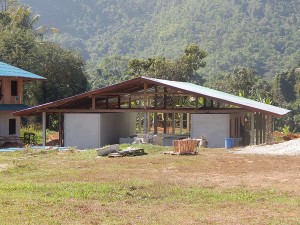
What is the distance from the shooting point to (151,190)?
56.0 ft

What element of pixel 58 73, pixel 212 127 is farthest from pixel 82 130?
pixel 58 73


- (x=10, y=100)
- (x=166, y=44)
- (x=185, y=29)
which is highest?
(x=185, y=29)

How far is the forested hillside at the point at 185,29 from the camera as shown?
135 m

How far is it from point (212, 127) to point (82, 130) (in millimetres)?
7826

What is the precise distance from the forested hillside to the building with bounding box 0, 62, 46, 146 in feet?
280

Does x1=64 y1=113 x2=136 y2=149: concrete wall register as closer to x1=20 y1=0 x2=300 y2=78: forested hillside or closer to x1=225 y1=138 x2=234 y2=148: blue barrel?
x1=225 y1=138 x2=234 y2=148: blue barrel

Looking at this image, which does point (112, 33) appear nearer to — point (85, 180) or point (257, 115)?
point (257, 115)

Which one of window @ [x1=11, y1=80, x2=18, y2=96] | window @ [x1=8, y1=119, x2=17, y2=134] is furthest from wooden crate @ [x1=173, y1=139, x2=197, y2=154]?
window @ [x1=11, y1=80, x2=18, y2=96]

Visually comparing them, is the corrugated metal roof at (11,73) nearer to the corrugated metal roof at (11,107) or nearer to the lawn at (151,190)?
the corrugated metal roof at (11,107)

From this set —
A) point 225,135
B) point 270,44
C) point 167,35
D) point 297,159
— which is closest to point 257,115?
point 225,135

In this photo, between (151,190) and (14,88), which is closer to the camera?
(151,190)

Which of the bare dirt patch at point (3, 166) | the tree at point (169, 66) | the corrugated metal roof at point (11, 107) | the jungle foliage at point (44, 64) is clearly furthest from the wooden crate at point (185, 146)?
the tree at point (169, 66)

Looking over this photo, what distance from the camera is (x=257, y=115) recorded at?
134ft

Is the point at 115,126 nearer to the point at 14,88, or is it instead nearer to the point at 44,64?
the point at 14,88
